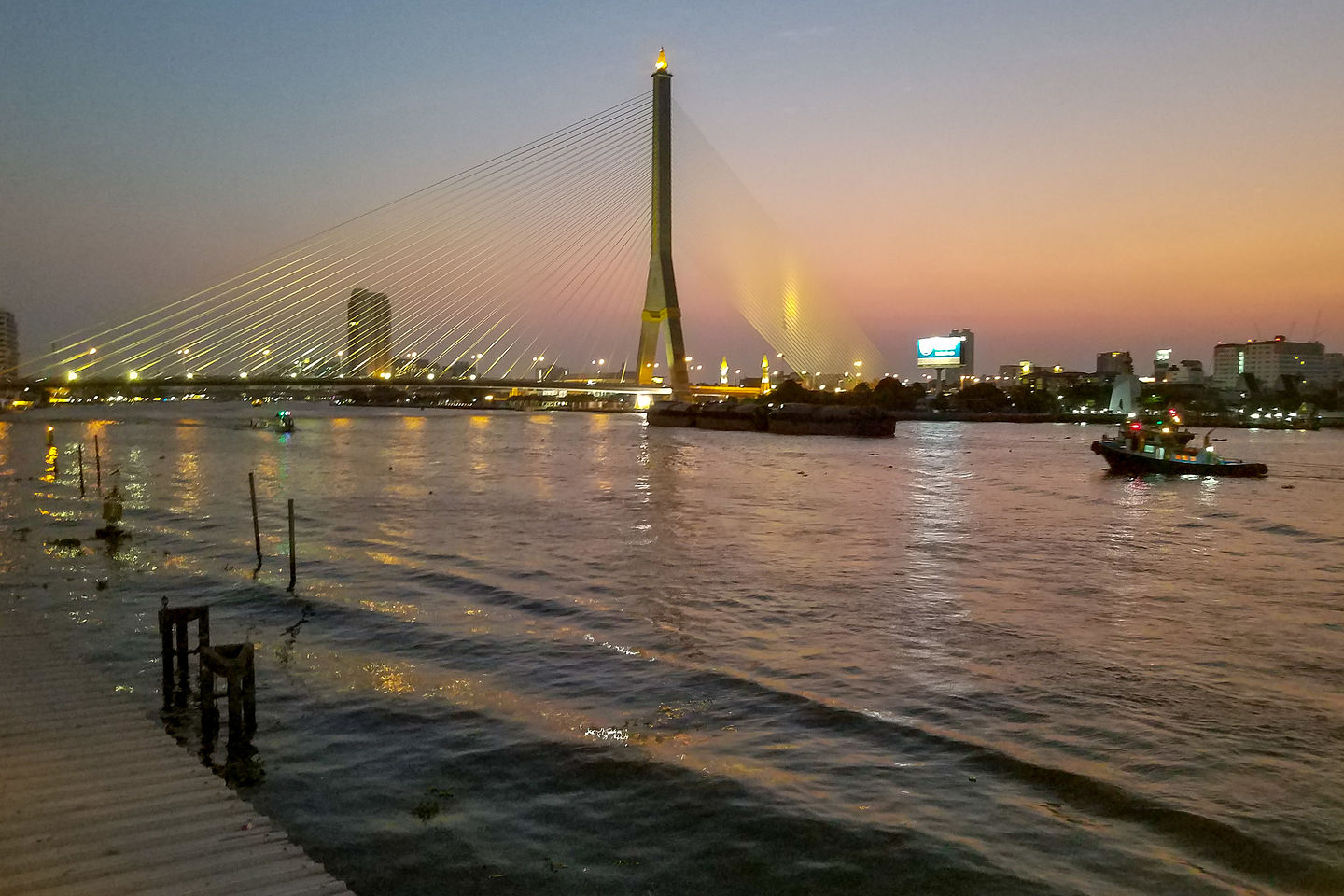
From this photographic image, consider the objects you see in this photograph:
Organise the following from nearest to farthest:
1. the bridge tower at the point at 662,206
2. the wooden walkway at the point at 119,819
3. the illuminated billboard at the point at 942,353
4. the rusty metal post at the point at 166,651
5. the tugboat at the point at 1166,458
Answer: the wooden walkway at the point at 119,819 < the rusty metal post at the point at 166,651 < the tugboat at the point at 1166,458 < the bridge tower at the point at 662,206 < the illuminated billboard at the point at 942,353

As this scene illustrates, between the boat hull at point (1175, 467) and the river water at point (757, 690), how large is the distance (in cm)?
1812

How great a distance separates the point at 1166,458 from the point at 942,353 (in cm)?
10060

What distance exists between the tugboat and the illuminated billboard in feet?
320

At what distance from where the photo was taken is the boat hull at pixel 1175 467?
1640 inches

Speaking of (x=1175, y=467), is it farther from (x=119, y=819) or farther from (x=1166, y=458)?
(x=119, y=819)

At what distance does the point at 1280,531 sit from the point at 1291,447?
55.9 m

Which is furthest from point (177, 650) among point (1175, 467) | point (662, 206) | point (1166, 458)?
point (662, 206)

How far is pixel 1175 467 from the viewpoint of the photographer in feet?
138

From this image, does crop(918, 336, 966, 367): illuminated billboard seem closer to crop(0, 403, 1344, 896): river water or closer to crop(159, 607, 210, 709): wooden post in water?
crop(0, 403, 1344, 896): river water

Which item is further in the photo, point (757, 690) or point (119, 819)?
point (757, 690)

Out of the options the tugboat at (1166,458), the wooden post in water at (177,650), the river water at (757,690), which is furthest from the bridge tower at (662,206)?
the wooden post in water at (177,650)

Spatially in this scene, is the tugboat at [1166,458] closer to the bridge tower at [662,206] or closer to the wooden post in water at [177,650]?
the bridge tower at [662,206]

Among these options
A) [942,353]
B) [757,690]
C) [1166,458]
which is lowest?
[757,690]

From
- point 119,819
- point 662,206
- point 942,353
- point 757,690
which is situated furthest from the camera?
point 942,353
